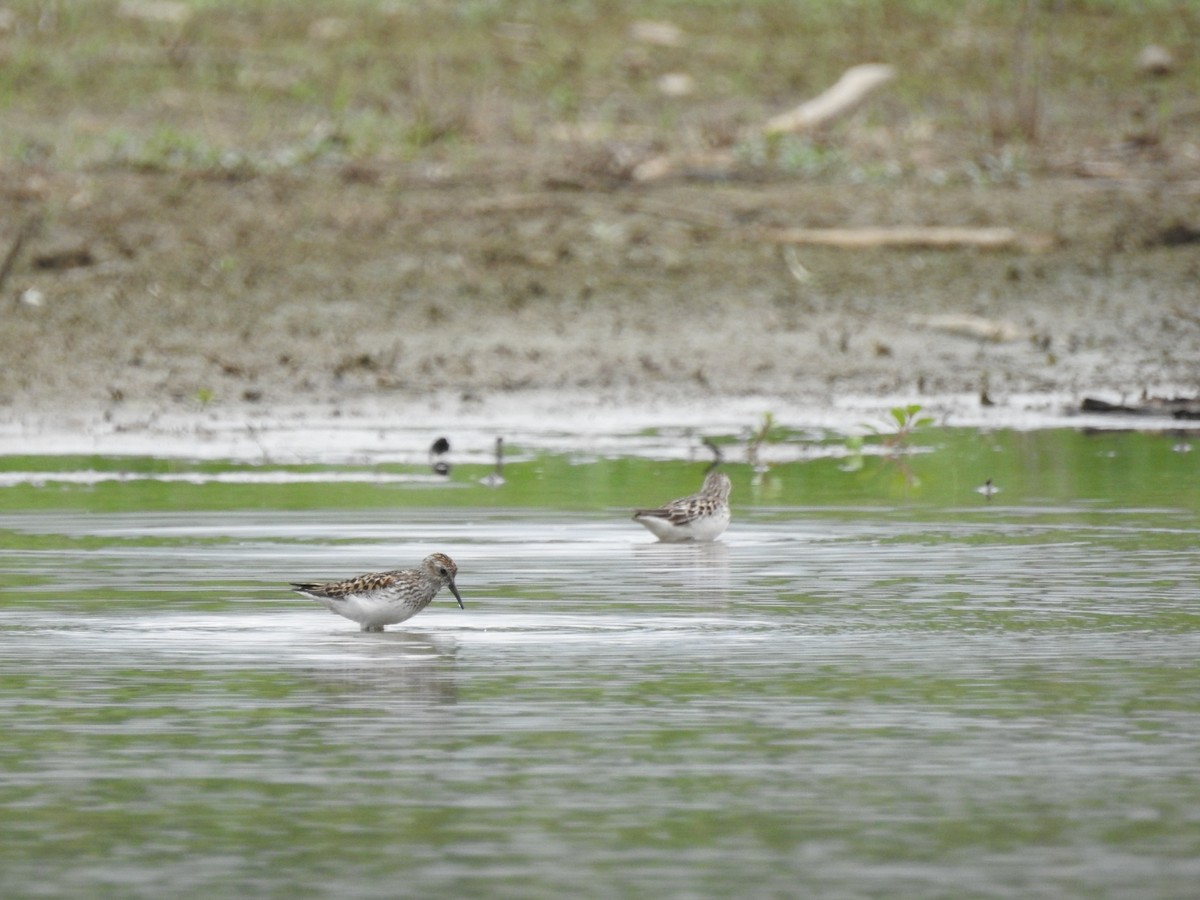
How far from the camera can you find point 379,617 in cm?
908

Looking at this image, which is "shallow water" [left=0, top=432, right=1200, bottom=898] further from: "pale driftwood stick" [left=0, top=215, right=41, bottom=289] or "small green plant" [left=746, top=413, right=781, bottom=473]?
"pale driftwood stick" [left=0, top=215, right=41, bottom=289]

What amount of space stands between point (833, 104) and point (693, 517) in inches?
568

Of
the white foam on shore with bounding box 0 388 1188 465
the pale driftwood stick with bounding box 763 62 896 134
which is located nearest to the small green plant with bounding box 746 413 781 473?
the white foam on shore with bounding box 0 388 1188 465

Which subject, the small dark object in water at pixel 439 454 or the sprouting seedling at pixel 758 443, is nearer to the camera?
the small dark object in water at pixel 439 454

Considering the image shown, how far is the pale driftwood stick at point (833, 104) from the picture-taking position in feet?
83.0

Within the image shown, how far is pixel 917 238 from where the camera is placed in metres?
22.0

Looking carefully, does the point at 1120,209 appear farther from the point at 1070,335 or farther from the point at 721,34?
the point at 721,34

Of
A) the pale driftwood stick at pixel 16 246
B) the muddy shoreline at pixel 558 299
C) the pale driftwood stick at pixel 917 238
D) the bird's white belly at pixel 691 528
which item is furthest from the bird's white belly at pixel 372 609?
the pale driftwood stick at pixel 917 238

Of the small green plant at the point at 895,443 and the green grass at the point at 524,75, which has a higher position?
the green grass at the point at 524,75

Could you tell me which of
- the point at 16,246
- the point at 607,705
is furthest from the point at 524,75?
the point at 607,705

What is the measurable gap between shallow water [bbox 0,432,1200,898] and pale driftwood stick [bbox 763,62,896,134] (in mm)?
12520

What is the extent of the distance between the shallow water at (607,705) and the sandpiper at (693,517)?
0.30 feet

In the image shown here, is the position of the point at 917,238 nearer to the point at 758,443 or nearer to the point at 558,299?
the point at 558,299

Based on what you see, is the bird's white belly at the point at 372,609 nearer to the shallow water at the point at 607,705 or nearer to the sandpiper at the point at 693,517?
the shallow water at the point at 607,705
